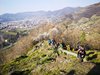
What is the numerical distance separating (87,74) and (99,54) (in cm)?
559

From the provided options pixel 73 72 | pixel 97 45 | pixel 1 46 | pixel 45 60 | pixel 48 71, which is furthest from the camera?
pixel 1 46

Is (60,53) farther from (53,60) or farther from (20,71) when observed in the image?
(20,71)

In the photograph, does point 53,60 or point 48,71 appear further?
point 53,60

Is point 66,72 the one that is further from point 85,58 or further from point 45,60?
point 45,60

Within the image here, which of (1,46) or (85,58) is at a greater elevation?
(85,58)

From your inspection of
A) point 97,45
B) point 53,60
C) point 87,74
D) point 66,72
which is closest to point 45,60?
point 53,60

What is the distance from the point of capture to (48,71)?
20438 mm

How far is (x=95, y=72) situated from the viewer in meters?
17.4

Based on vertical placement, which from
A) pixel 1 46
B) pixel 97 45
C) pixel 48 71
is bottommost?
pixel 1 46

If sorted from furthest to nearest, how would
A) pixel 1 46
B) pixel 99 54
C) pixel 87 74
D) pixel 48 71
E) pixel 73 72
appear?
pixel 1 46 < pixel 99 54 < pixel 48 71 < pixel 73 72 < pixel 87 74

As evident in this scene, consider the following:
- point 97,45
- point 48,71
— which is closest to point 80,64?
point 48,71

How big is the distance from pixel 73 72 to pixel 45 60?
261 inches

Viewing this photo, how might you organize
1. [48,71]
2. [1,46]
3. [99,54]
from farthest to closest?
[1,46] < [99,54] < [48,71]

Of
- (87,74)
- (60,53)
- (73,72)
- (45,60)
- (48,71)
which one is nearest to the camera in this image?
(87,74)
